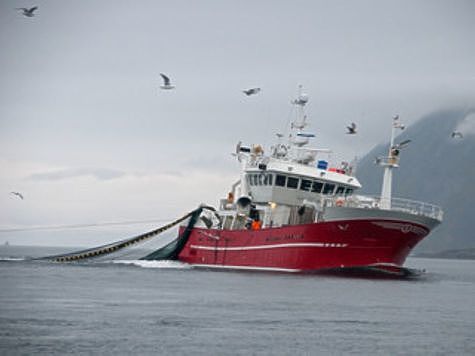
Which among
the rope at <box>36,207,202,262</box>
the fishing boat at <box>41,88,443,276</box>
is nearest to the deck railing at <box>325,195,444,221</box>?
the fishing boat at <box>41,88,443,276</box>

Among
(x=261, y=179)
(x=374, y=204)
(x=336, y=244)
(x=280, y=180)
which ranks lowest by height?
(x=336, y=244)

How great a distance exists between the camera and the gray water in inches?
1284

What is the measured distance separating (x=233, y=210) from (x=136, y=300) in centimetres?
2807

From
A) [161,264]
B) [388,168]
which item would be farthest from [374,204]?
[161,264]

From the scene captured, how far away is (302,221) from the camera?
61844 millimetres

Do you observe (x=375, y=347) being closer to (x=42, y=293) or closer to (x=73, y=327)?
(x=73, y=327)

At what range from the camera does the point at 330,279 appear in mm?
57156

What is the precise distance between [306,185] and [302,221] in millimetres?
4823

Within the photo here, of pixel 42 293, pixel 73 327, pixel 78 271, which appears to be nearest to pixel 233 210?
pixel 78 271

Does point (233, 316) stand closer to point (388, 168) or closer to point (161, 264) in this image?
point (388, 168)

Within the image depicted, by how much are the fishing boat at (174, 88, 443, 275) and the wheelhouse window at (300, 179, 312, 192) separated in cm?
6

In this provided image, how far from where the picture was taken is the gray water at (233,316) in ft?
107

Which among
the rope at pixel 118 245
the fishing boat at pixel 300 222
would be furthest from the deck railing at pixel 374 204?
the rope at pixel 118 245

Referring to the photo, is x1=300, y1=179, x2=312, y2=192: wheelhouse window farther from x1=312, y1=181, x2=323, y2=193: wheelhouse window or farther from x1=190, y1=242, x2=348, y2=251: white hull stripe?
x1=190, y1=242, x2=348, y2=251: white hull stripe
